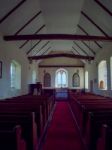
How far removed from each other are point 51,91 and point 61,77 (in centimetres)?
414

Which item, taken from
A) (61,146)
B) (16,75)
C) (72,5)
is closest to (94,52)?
(16,75)

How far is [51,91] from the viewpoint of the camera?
17.3m

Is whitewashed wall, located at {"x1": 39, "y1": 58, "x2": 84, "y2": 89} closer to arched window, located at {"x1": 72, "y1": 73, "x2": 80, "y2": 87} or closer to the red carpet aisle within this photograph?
arched window, located at {"x1": 72, "y1": 73, "x2": 80, "y2": 87}

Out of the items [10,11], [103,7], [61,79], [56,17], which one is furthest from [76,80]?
[10,11]

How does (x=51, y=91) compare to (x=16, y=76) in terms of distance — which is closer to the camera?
(x=16, y=76)

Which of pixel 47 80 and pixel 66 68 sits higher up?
pixel 66 68

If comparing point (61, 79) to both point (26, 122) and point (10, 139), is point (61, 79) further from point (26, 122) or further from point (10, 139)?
point (10, 139)

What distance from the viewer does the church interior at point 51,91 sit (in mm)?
3402

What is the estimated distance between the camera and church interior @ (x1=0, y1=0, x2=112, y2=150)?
3402 millimetres

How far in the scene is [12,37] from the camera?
877cm

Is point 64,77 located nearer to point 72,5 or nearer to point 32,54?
point 32,54

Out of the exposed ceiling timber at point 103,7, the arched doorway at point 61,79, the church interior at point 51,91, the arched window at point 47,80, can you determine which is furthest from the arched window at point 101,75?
the arched window at point 47,80

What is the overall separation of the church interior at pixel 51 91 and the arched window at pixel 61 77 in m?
4.82

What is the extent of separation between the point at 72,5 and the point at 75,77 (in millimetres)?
12501
